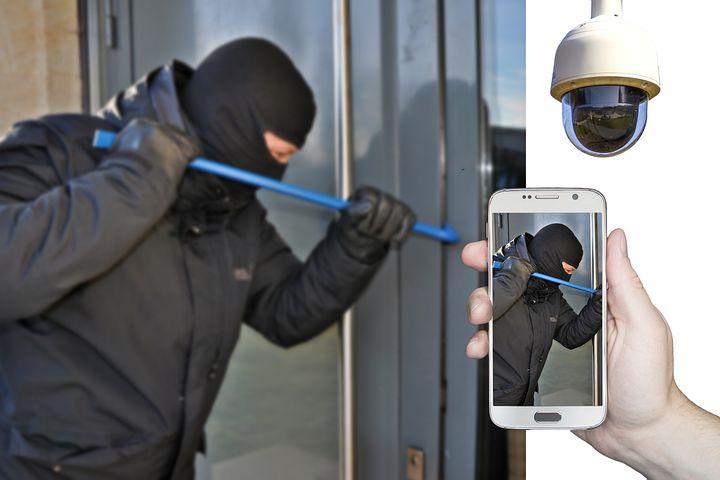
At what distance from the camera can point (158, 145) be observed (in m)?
0.81

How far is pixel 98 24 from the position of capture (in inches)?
51.7

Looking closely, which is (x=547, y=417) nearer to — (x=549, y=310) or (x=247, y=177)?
(x=549, y=310)

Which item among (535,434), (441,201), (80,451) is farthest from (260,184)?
(535,434)

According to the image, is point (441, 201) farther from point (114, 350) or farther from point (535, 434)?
point (535, 434)

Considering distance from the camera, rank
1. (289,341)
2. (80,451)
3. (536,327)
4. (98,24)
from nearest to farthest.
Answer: (536,327)
(80,451)
(289,341)
(98,24)

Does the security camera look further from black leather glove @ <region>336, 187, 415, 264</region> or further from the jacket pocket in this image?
the jacket pocket

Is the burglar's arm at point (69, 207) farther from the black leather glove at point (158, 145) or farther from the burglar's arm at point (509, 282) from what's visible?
the burglar's arm at point (509, 282)

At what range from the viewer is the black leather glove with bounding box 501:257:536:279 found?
0.24m

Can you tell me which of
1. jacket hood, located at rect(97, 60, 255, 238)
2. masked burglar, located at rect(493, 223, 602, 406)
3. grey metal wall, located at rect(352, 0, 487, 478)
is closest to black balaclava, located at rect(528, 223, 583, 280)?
masked burglar, located at rect(493, 223, 602, 406)

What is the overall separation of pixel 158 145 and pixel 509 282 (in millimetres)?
663

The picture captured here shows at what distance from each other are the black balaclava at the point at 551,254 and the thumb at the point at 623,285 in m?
0.01

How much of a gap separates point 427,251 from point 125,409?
0.46 metres

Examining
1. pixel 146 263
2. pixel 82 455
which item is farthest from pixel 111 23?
pixel 82 455

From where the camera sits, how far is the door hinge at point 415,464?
2.99 feet
